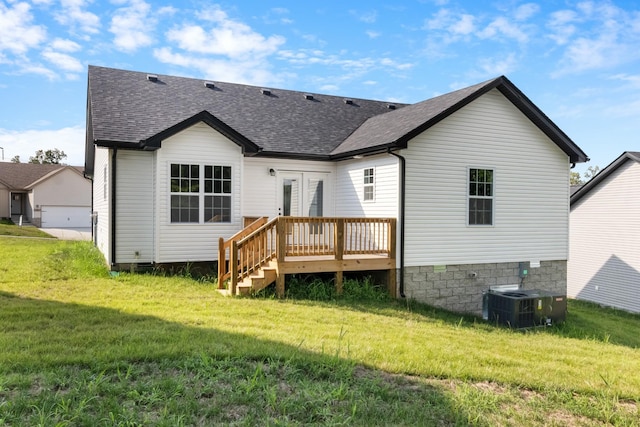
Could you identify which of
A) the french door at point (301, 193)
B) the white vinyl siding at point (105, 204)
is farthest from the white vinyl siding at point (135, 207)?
the french door at point (301, 193)

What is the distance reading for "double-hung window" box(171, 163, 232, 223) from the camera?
36.8 feet

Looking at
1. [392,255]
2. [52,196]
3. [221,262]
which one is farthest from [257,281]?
[52,196]

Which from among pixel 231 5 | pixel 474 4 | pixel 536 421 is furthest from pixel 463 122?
pixel 536 421

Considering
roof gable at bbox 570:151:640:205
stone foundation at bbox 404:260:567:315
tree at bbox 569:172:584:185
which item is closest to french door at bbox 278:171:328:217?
stone foundation at bbox 404:260:567:315

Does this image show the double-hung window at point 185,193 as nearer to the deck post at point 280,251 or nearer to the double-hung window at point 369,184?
the deck post at point 280,251

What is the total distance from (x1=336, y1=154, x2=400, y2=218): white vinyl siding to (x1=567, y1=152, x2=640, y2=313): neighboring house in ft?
39.7

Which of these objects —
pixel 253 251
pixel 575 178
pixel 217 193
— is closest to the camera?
pixel 253 251

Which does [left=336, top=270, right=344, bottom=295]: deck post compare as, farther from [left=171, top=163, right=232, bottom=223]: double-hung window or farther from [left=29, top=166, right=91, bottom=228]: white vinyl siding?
[left=29, top=166, right=91, bottom=228]: white vinyl siding

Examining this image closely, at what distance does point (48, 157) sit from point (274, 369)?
8489 centimetres

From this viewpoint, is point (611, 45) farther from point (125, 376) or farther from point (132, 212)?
point (125, 376)

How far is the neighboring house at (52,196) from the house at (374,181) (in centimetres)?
2670

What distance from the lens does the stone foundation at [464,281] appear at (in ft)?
37.4

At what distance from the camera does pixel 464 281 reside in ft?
39.5

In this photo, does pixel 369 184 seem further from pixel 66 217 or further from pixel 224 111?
pixel 66 217
